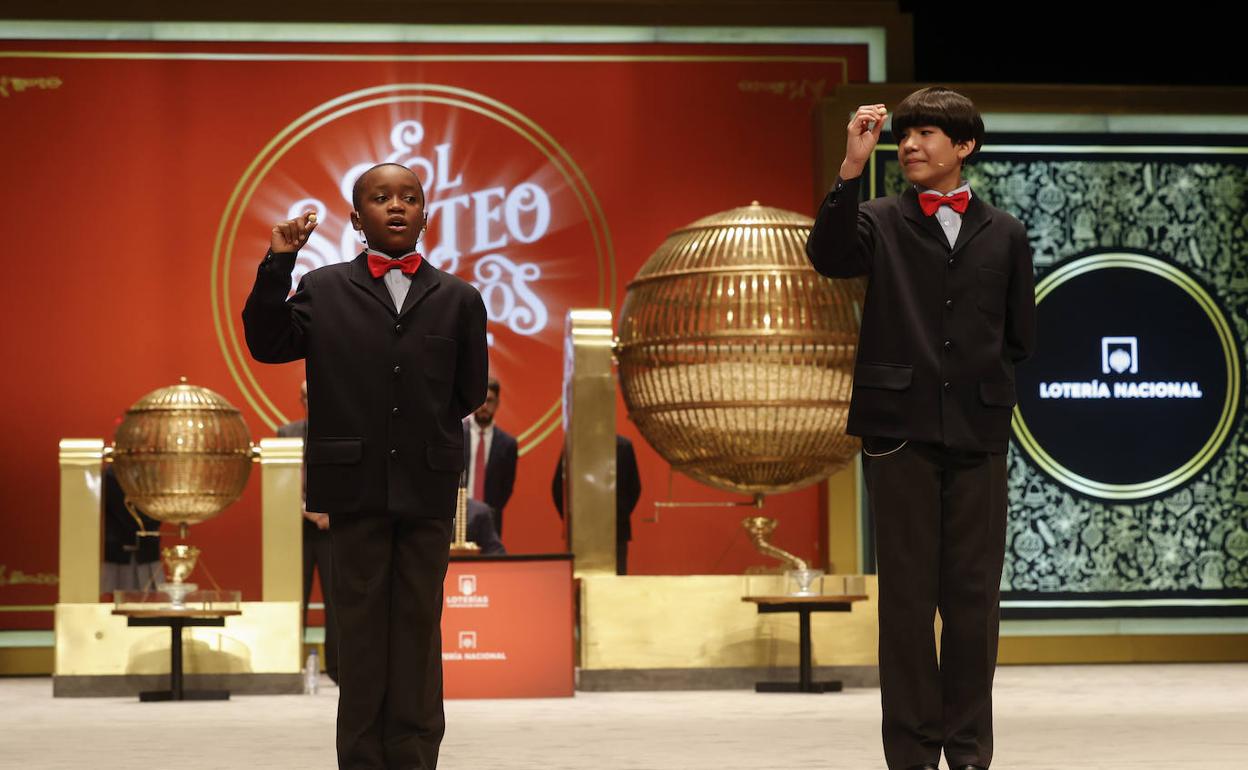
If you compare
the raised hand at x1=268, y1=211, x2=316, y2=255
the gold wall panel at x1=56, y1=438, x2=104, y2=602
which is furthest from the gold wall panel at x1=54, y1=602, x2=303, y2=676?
the raised hand at x1=268, y1=211, x2=316, y2=255

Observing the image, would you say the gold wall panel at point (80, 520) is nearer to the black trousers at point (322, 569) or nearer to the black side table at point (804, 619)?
the black trousers at point (322, 569)

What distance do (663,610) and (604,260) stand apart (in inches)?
121

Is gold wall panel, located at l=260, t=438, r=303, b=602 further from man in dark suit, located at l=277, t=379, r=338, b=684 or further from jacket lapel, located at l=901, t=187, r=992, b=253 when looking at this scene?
jacket lapel, located at l=901, t=187, r=992, b=253

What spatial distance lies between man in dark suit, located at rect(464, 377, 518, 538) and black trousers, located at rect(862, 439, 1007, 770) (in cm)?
516

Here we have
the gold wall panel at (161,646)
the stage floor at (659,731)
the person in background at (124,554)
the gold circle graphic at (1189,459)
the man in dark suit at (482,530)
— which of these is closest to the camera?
the stage floor at (659,731)

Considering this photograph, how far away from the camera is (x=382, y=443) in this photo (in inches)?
128

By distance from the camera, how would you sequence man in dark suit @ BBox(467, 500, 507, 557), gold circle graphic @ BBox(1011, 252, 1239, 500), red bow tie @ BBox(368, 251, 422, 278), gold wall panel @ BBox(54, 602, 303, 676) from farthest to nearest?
gold circle graphic @ BBox(1011, 252, 1239, 500) < man in dark suit @ BBox(467, 500, 507, 557) < gold wall panel @ BBox(54, 602, 303, 676) < red bow tie @ BBox(368, 251, 422, 278)

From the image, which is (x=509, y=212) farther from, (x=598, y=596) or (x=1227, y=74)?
(x=1227, y=74)

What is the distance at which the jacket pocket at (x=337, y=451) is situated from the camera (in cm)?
324

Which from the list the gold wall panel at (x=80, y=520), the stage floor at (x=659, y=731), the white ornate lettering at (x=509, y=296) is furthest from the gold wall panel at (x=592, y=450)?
the white ornate lettering at (x=509, y=296)

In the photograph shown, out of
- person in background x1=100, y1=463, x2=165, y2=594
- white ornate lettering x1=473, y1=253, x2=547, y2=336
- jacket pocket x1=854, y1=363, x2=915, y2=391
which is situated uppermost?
white ornate lettering x1=473, y1=253, x2=547, y2=336

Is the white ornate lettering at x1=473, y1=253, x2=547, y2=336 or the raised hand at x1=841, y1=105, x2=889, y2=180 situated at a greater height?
the white ornate lettering at x1=473, y1=253, x2=547, y2=336

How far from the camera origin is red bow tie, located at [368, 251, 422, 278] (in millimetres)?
3340

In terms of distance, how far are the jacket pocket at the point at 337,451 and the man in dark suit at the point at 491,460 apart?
4.94 meters
